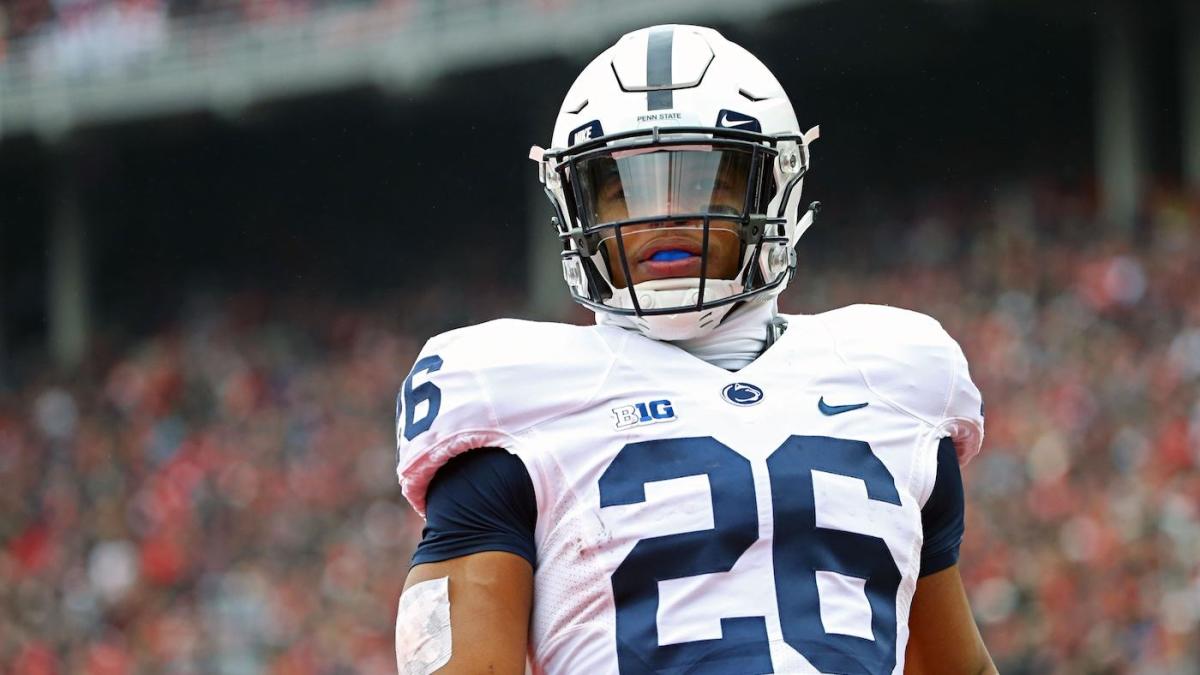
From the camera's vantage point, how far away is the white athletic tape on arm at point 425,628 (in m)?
2.09

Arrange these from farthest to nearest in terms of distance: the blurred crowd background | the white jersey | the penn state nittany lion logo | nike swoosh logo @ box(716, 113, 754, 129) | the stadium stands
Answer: the blurred crowd background, the stadium stands, nike swoosh logo @ box(716, 113, 754, 129), the penn state nittany lion logo, the white jersey

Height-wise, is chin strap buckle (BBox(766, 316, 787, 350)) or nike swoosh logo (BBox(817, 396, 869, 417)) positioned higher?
chin strap buckle (BBox(766, 316, 787, 350))

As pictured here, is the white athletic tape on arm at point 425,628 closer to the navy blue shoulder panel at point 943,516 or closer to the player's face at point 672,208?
the player's face at point 672,208

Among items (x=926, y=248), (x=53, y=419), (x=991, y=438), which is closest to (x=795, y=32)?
(x=926, y=248)

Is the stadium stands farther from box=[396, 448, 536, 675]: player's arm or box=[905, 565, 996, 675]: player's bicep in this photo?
box=[396, 448, 536, 675]: player's arm

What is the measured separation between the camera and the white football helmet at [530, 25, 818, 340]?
7.42 feet

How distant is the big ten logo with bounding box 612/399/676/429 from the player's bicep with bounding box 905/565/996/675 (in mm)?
474

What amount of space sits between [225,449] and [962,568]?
22.6ft

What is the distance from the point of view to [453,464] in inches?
85.4

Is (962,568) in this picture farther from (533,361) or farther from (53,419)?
(53,419)

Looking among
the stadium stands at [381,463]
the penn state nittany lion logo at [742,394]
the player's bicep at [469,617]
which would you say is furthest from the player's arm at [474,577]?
the stadium stands at [381,463]

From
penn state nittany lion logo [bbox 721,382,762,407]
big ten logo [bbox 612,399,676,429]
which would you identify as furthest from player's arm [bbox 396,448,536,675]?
penn state nittany lion logo [bbox 721,382,762,407]

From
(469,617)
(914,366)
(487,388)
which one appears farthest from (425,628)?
(914,366)

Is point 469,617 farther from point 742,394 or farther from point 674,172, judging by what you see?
point 674,172
